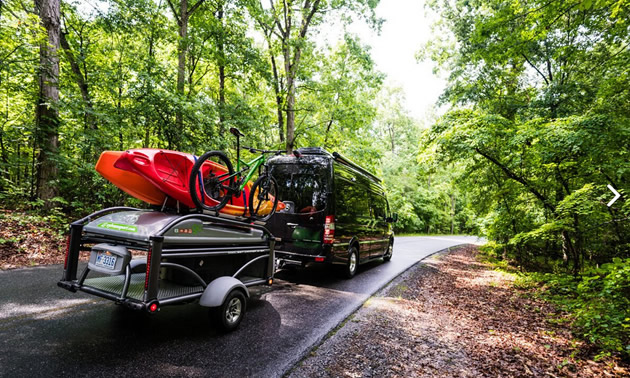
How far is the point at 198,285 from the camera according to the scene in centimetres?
360

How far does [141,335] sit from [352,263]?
4.74 meters

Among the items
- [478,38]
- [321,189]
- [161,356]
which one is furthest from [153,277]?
[478,38]

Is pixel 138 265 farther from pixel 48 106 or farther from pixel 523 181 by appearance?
pixel 523 181

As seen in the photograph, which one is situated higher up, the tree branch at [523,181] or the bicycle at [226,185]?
the tree branch at [523,181]

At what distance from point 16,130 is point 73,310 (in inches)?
304

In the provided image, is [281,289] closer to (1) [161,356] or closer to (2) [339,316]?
(2) [339,316]

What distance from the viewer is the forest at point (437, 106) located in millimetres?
5988

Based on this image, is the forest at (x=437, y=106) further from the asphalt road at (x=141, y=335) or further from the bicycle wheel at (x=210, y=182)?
the bicycle wheel at (x=210, y=182)

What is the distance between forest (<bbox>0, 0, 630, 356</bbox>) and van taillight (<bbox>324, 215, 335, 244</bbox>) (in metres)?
3.92

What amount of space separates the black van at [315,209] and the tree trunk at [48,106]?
22.3 feet

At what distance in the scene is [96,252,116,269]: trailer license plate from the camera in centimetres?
304

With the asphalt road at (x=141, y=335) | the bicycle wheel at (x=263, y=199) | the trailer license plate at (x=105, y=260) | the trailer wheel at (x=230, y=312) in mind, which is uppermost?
the bicycle wheel at (x=263, y=199)

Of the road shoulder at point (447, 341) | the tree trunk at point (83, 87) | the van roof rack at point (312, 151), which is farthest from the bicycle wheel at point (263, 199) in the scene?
the tree trunk at point (83, 87)

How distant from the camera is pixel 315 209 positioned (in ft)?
19.2
